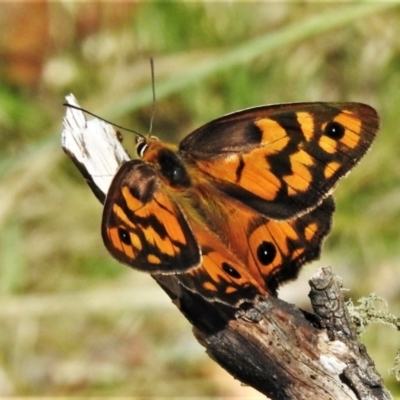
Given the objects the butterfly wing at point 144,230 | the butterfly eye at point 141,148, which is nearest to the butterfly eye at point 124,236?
the butterfly wing at point 144,230

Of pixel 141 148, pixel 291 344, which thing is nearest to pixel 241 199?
pixel 141 148

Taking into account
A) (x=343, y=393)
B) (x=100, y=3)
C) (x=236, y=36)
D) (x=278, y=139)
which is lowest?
(x=343, y=393)

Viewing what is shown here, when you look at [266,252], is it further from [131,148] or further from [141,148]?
[131,148]

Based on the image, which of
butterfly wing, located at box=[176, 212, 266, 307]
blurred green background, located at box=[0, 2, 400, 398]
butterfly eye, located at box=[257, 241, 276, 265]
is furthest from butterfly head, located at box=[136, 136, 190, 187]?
blurred green background, located at box=[0, 2, 400, 398]

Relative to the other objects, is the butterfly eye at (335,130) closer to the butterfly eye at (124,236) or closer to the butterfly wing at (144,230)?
the butterfly wing at (144,230)

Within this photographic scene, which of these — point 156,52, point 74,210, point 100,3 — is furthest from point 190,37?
point 74,210

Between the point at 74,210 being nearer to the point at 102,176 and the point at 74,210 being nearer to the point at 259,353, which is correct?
the point at 102,176
